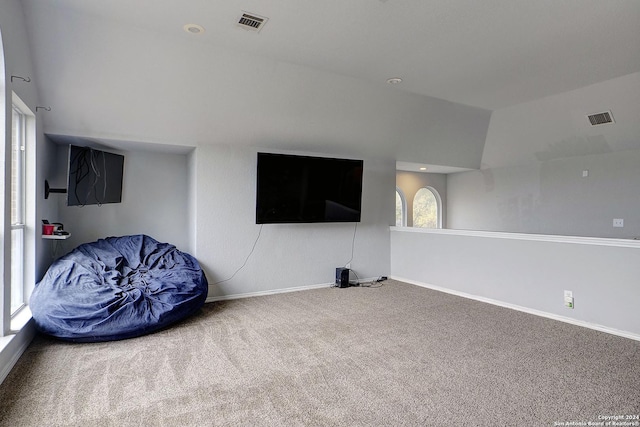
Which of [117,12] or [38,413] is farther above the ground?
[117,12]

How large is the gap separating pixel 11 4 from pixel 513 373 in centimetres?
440

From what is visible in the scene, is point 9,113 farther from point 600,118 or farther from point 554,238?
point 600,118

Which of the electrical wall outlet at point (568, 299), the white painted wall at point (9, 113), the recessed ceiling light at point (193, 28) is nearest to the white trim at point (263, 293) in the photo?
the white painted wall at point (9, 113)

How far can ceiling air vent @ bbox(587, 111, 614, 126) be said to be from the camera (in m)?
4.46

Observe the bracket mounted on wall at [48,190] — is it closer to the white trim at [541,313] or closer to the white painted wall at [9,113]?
the white painted wall at [9,113]

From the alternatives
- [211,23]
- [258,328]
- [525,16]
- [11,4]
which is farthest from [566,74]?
[11,4]

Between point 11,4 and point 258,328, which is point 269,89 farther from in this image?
point 258,328

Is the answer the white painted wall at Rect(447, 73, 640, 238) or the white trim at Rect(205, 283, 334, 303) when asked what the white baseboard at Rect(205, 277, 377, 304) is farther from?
the white painted wall at Rect(447, 73, 640, 238)

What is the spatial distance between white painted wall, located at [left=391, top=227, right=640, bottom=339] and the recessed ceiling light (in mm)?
3912

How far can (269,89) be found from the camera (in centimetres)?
392

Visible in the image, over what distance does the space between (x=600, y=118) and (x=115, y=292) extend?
19.7 ft

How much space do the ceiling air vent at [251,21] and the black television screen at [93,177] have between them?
2.10 metres

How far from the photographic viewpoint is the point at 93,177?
3867 mm

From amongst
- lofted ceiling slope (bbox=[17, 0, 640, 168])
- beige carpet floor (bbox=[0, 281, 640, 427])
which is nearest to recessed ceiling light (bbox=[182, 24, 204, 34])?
lofted ceiling slope (bbox=[17, 0, 640, 168])
